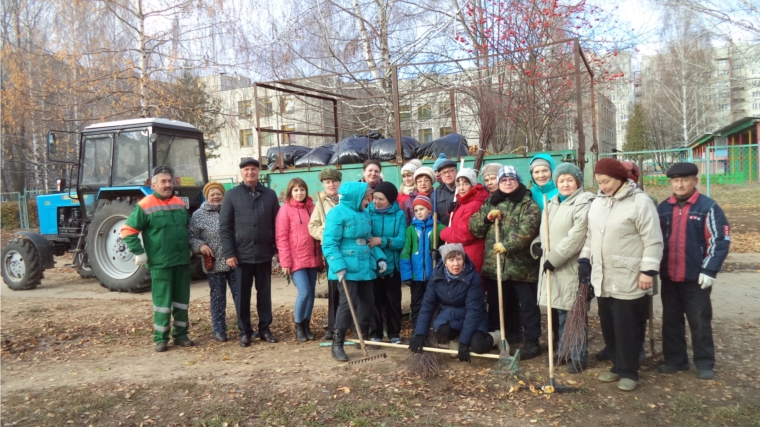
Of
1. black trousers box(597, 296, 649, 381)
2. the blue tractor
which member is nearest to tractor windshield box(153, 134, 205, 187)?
the blue tractor

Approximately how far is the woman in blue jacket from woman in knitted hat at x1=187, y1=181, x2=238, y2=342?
2.03 m

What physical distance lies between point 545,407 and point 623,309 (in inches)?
35.6

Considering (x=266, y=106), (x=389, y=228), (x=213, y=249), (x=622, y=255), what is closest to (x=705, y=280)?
(x=622, y=255)

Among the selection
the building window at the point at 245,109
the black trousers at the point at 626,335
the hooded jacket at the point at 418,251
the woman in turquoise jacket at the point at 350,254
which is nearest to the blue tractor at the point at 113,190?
the woman in turquoise jacket at the point at 350,254

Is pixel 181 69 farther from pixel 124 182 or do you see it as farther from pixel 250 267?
pixel 250 267

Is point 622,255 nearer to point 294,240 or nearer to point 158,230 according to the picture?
point 294,240

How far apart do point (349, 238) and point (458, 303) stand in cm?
109

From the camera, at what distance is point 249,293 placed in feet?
Answer: 17.2

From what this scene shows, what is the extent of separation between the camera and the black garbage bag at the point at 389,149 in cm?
798

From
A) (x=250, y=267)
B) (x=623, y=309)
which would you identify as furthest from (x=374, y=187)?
(x=623, y=309)

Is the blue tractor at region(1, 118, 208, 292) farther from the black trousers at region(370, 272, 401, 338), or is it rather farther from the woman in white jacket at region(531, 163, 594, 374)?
the woman in white jacket at region(531, 163, 594, 374)

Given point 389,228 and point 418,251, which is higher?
point 389,228

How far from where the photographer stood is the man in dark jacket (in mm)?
5098

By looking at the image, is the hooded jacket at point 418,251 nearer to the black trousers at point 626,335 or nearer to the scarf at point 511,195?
the scarf at point 511,195
